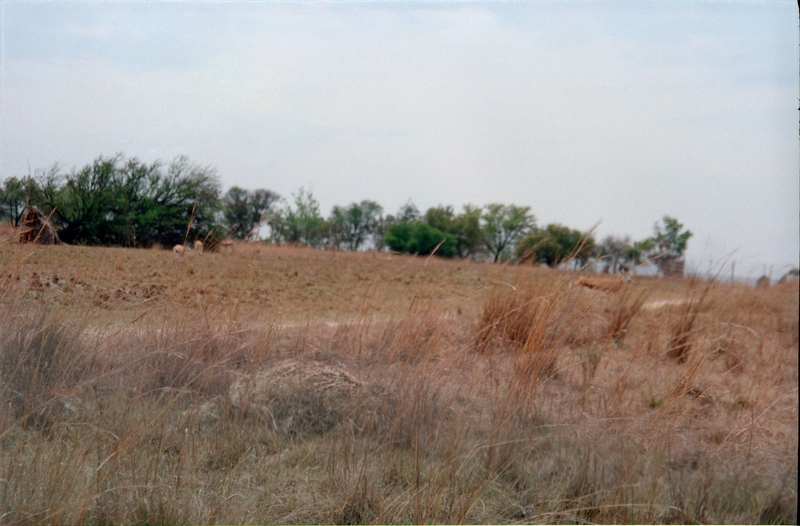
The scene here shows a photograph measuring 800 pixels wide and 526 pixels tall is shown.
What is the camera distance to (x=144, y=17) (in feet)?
8.87

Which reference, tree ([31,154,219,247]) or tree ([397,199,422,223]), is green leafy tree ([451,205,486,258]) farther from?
tree ([31,154,219,247])

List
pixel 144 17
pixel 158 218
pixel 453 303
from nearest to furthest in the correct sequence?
1. pixel 144 17
2. pixel 158 218
3. pixel 453 303

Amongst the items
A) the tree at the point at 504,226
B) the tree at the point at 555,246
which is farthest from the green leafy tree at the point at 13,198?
the tree at the point at 555,246

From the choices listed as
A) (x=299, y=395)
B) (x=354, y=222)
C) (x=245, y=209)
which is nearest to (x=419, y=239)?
(x=354, y=222)

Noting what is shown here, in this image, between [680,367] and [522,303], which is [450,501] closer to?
[522,303]

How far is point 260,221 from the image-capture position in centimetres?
307

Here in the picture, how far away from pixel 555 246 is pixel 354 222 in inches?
51.2

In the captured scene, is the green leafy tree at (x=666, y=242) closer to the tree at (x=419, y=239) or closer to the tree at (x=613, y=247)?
the tree at (x=613, y=247)

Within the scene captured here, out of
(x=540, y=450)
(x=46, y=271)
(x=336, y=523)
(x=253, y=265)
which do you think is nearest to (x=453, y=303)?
(x=540, y=450)

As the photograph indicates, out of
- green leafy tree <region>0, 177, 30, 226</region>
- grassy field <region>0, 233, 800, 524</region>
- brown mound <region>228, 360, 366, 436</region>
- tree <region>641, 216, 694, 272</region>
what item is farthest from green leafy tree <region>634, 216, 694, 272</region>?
green leafy tree <region>0, 177, 30, 226</region>

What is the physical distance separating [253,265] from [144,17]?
53.6 inches

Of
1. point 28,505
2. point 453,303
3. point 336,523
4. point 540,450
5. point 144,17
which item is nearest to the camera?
point 28,505

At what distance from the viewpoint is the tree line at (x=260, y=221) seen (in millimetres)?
2865

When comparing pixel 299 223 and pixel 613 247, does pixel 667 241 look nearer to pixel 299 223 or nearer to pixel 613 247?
pixel 613 247
